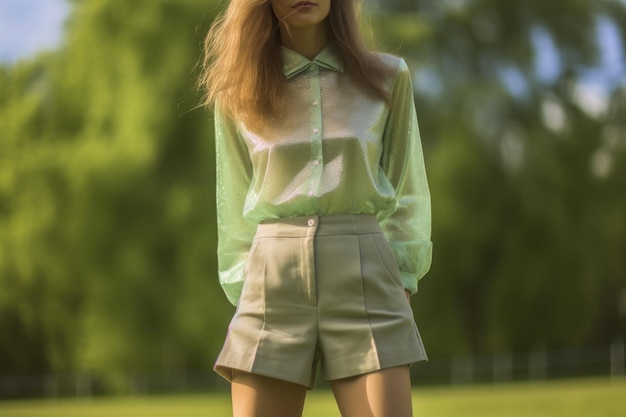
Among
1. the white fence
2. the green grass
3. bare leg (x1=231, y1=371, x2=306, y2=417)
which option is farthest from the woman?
the white fence

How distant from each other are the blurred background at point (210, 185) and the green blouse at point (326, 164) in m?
16.3

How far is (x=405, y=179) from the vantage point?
3.11 metres

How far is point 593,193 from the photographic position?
865 inches

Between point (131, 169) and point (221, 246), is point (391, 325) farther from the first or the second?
point (131, 169)

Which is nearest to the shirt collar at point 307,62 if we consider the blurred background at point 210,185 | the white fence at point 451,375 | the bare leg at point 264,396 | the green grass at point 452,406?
the bare leg at point 264,396

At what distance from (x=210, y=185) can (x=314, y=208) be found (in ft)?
57.2

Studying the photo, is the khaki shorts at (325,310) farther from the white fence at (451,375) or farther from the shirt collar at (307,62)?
the white fence at (451,375)

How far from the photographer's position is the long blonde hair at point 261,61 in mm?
3004

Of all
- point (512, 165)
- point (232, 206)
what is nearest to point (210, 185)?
point (512, 165)

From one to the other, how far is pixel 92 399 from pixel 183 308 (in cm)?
493

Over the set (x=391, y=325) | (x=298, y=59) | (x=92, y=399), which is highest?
(x=298, y=59)

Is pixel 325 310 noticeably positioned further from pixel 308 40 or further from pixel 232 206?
pixel 308 40

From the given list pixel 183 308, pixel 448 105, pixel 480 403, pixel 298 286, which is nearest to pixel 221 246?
pixel 298 286

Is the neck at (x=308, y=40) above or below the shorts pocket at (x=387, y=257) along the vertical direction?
above
